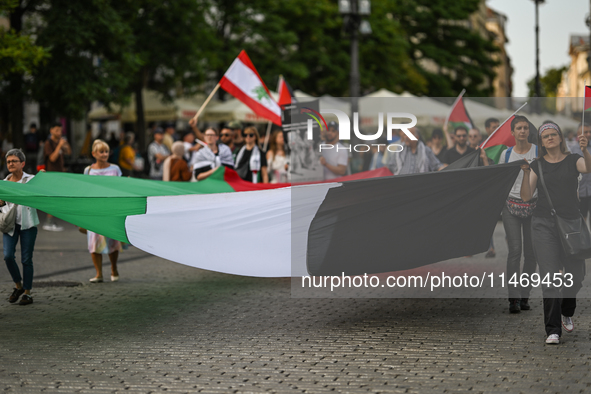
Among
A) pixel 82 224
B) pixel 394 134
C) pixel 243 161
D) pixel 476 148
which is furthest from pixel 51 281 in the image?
pixel 476 148

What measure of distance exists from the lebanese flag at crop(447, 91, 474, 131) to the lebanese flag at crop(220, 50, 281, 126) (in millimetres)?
4811

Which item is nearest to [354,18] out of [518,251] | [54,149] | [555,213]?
[54,149]

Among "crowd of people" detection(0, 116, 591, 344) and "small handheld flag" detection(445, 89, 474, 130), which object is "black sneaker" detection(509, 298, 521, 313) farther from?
"small handheld flag" detection(445, 89, 474, 130)

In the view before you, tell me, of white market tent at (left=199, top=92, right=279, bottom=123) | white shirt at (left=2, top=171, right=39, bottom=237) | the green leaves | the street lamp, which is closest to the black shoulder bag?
white shirt at (left=2, top=171, right=39, bottom=237)

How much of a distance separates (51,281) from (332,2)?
3094cm

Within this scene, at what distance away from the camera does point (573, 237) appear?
21.9 feet

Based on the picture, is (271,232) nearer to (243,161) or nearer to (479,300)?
(479,300)

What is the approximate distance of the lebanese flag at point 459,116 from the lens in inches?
387

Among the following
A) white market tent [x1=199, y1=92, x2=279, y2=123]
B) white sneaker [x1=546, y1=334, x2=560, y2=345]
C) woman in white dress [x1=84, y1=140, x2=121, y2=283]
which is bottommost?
white sneaker [x1=546, y1=334, x2=560, y2=345]

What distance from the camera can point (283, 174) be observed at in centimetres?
1484

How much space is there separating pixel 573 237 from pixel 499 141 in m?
1.59

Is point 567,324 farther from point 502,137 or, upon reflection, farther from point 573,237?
point 502,137

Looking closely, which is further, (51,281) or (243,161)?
(243,161)

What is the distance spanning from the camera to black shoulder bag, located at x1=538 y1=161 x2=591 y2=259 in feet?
21.9
